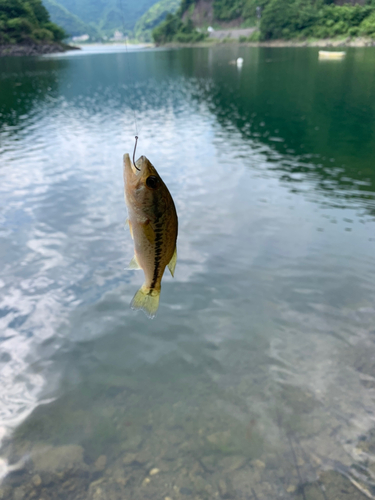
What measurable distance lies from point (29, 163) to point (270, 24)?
177 metres

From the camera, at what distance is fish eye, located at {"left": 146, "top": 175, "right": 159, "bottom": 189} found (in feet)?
7.90

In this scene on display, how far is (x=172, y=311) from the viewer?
36.7 ft

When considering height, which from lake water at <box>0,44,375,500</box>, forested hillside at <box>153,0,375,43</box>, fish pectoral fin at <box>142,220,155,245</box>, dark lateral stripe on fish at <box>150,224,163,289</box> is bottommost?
lake water at <box>0,44,375,500</box>

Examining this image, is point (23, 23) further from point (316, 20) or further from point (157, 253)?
point (157, 253)

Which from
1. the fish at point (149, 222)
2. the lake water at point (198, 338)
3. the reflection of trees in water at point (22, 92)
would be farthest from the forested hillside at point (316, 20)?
the fish at point (149, 222)

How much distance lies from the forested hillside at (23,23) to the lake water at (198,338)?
449 feet

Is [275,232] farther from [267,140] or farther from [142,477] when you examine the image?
[267,140]

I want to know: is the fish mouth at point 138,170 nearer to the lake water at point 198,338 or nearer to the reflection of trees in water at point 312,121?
the lake water at point 198,338

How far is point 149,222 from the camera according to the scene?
258 cm

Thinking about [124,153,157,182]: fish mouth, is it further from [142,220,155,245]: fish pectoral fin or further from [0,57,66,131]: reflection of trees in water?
[0,57,66,131]: reflection of trees in water

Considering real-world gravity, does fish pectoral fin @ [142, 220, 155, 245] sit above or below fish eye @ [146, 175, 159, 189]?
below

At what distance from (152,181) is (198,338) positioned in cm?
819

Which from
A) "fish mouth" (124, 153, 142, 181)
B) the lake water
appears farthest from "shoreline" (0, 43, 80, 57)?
"fish mouth" (124, 153, 142, 181)

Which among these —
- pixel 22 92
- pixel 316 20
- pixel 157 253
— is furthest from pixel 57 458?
pixel 316 20
